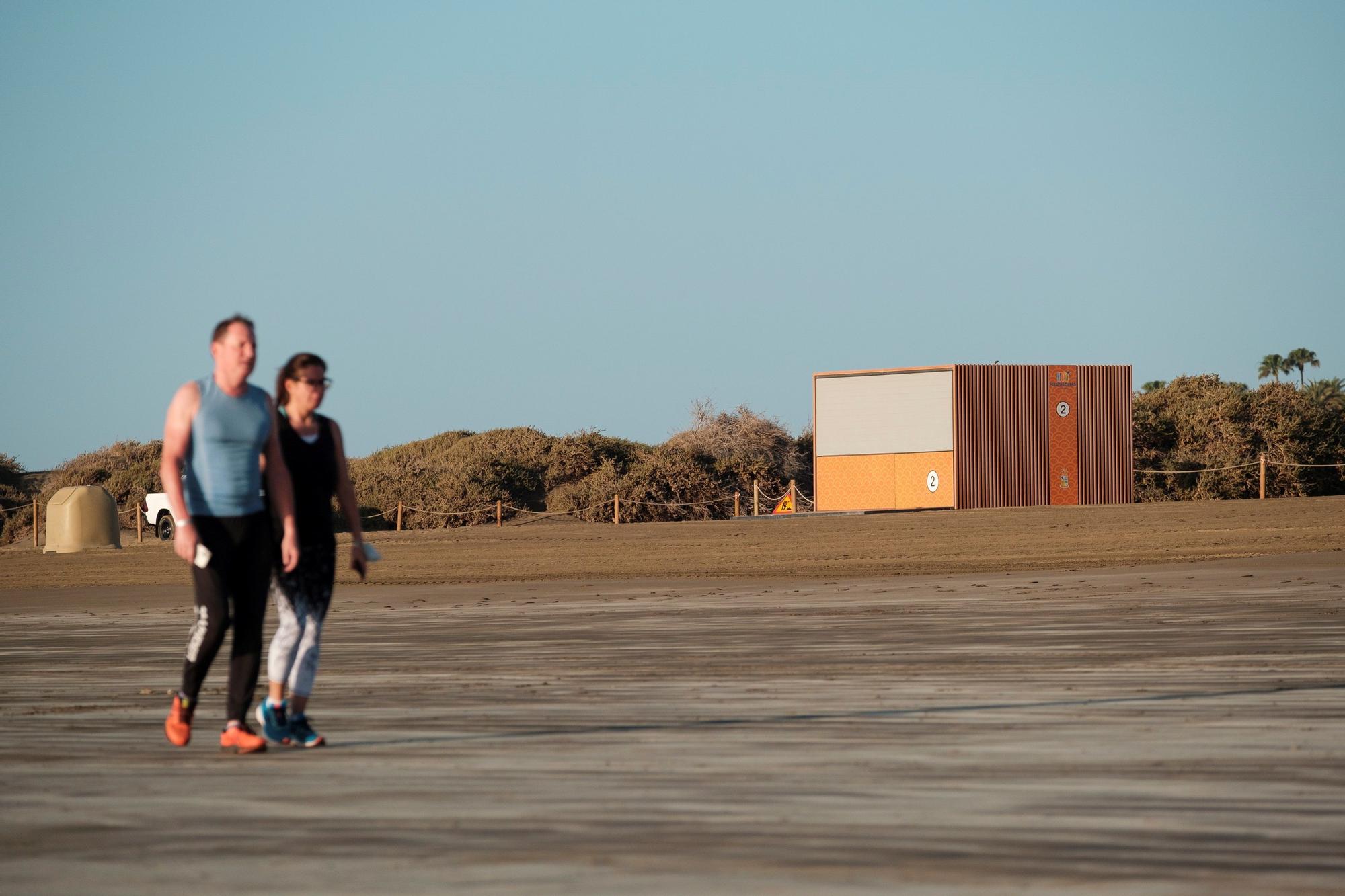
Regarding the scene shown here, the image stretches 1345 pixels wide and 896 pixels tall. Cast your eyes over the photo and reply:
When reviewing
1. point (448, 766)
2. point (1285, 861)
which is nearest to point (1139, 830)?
point (1285, 861)

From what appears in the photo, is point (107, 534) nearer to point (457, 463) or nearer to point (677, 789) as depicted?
point (457, 463)

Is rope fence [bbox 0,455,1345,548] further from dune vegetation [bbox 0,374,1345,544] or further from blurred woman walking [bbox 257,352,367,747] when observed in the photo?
blurred woman walking [bbox 257,352,367,747]

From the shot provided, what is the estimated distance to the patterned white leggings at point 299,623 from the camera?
257 inches

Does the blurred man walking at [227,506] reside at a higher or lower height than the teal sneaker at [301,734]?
higher

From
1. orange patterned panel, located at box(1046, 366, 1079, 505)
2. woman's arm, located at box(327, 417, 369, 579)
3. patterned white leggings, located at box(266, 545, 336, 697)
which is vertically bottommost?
patterned white leggings, located at box(266, 545, 336, 697)

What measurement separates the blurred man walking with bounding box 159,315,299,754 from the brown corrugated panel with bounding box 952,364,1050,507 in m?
37.9

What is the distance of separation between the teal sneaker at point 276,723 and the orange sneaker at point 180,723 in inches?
11.2

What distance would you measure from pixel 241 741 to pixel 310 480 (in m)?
1.08

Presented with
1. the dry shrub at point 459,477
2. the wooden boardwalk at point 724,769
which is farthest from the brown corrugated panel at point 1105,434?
the wooden boardwalk at point 724,769

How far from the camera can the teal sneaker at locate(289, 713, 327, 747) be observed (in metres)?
6.45

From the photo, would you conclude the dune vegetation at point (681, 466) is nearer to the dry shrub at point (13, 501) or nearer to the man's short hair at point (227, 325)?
the dry shrub at point (13, 501)

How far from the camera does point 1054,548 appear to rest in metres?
27.6

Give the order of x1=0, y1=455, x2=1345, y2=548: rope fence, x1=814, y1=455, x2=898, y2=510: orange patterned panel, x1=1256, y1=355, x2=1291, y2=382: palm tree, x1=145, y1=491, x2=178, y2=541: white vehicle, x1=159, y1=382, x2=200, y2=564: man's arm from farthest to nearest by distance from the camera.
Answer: x1=1256, y1=355, x2=1291, y2=382: palm tree
x1=814, y1=455, x2=898, y2=510: orange patterned panel
x1=0, y1=455, x2=1345, y2=548: rope fence
x1=145, y1=491, x2=178, y2=541: white vehicle
x1=159, y1=382, x2=200, y2=564: man's arm

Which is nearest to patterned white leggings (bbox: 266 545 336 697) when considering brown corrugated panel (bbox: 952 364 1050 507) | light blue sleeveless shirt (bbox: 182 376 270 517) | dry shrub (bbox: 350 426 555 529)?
light blue sleeveless shirt (bbox: 182 376 270 517)
